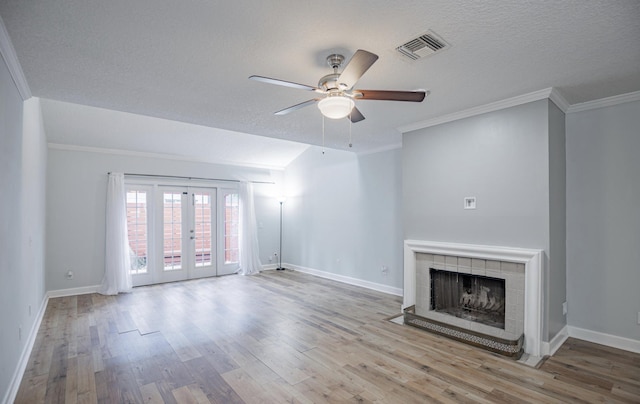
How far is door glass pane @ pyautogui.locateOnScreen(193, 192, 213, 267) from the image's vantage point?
22.8 feet

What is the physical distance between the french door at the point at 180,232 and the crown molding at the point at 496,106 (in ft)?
15.7

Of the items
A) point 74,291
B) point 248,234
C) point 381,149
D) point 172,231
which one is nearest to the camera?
point 74,291

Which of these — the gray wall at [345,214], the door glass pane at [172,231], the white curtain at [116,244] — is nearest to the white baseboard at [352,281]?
the gray wall at [345,214]

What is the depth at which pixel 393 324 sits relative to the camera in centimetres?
404

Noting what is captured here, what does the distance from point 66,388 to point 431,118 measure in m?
4.53

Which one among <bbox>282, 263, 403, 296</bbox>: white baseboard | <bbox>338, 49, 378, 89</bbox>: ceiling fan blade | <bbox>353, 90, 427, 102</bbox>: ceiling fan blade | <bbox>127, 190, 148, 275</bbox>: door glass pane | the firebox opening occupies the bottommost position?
<bbox>282, 263, 403, 296</bbox>: white baseboard

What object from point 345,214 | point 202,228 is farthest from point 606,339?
point 202,228

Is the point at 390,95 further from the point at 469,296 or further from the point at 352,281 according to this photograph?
the point at 352,281

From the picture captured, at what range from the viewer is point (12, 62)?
239cm

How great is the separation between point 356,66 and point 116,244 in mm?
Result: 5612

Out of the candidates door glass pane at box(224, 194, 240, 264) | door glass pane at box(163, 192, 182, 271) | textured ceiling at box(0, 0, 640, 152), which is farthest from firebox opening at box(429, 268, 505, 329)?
door glass pane at box(163, 192, 182, 271)

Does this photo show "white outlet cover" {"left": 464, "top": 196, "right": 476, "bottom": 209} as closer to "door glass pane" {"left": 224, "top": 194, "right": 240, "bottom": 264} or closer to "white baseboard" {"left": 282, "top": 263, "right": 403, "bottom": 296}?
"white baseboard" {"left": 282, "top": 263, "right": 403, "bottom": 296}

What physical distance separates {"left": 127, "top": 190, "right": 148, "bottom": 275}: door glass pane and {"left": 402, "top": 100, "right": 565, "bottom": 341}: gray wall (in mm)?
5082

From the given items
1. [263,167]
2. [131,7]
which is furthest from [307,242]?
[131,7]
